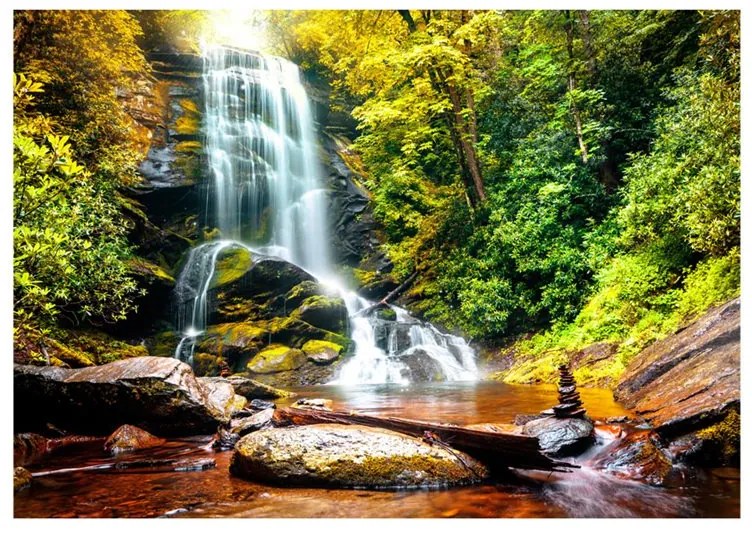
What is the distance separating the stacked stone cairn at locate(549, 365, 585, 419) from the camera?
382 centimetres

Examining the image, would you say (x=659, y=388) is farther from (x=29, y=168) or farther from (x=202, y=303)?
(x=202, y=303)

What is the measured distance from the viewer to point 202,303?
13.0 meters

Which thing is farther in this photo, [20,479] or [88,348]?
[88,348]

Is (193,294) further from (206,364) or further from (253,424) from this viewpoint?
(253,424)

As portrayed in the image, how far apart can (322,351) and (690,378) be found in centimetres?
881

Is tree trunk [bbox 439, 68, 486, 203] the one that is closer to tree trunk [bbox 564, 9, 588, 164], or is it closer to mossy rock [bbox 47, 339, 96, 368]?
tree trunk [bbox 564, 9, 588, 164]

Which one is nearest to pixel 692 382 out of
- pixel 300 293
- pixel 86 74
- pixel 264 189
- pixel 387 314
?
pixel 86 74

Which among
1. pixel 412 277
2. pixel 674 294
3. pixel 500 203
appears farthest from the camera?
pixel 412 277

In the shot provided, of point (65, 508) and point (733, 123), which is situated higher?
point (733, 123)

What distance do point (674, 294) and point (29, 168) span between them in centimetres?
793

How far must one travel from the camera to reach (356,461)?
316 cm

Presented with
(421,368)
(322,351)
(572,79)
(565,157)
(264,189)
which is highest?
(572,79)
